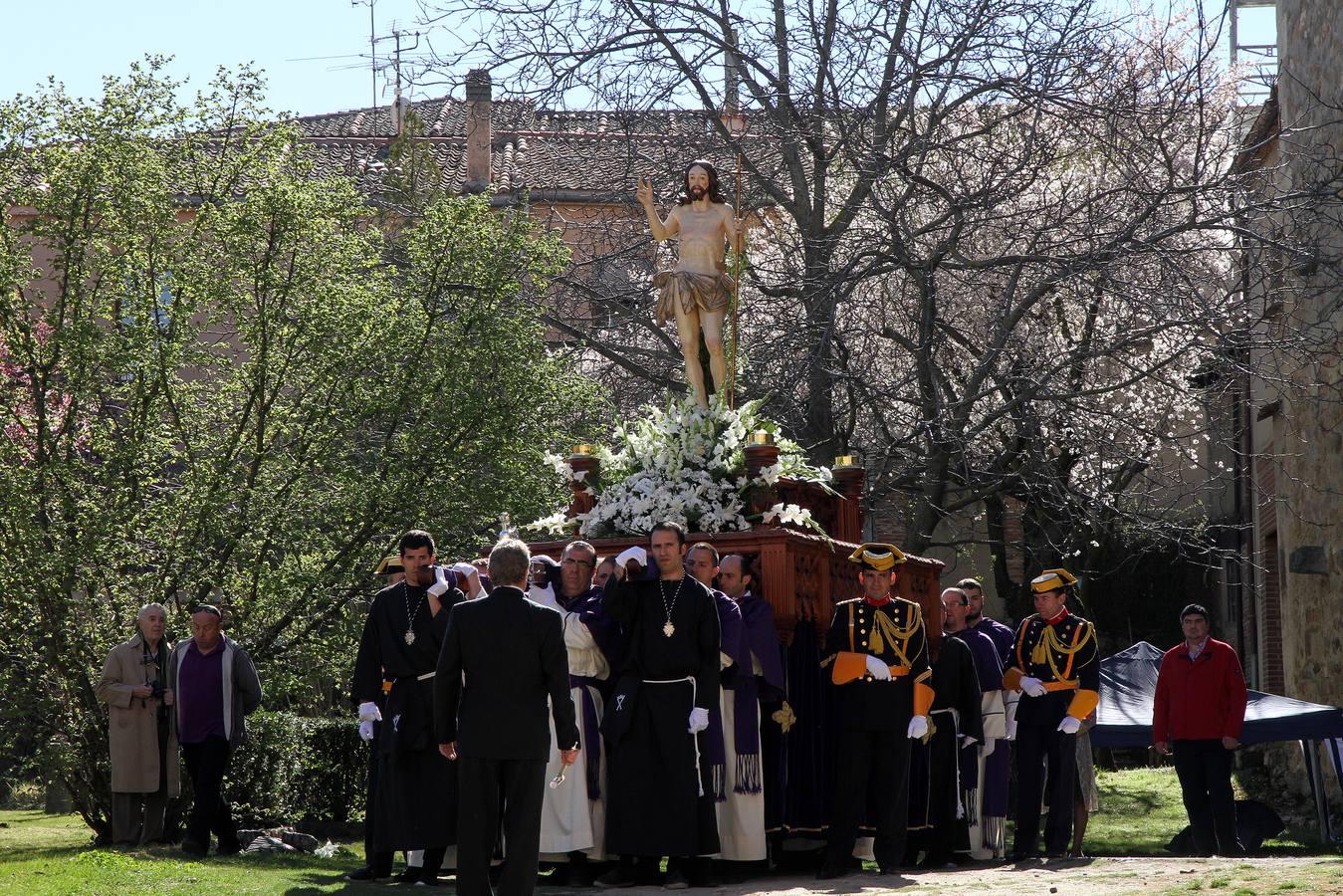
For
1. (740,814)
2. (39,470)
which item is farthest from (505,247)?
(740,814)

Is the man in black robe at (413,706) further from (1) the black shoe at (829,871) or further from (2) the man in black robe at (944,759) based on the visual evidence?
(2) the man in black robe at (944,759)

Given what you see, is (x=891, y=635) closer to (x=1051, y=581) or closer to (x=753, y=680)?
(x=753, y=680)

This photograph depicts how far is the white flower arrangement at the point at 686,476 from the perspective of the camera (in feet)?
36.2

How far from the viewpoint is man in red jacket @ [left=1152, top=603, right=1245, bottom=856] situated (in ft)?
38.6

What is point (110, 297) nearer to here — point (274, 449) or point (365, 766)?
point (274, 449)

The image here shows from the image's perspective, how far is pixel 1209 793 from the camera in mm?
11984

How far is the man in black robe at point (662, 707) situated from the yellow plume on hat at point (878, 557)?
1.21 metres

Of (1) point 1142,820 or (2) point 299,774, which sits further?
(1) point 1142,820

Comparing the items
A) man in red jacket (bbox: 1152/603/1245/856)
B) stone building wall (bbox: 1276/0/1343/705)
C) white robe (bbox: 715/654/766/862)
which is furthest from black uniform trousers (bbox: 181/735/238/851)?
stone building wall (bbox: 1276/0/1343/705)

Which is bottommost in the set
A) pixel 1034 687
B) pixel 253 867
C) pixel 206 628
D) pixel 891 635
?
pixel 253 867

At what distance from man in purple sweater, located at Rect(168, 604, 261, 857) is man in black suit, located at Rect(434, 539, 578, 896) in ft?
15.4

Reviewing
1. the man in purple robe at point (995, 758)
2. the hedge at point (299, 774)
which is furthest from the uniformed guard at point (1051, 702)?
the hedge at point (299, 774)

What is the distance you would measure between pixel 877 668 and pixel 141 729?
5713mm

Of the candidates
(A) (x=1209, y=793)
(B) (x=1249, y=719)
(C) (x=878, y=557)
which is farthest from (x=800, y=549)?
(B) (x=1249, y=719)
